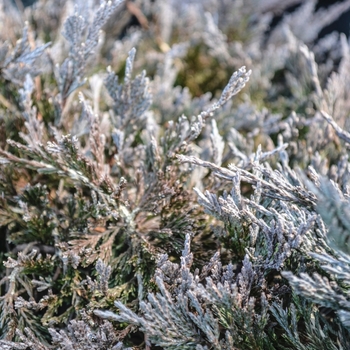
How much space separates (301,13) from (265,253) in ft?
6.22

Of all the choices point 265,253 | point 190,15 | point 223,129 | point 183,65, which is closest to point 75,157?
point 265,253

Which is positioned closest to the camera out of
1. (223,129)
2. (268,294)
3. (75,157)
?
(268,294)

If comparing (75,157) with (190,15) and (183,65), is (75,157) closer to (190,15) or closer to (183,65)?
(183,65)

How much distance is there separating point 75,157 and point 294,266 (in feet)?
2.22

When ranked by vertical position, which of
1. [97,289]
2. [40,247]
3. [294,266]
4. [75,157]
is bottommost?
[40,247]

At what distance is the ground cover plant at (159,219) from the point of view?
3.36 ft

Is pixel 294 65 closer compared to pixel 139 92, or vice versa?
pixel 139 92

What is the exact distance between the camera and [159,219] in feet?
4.50

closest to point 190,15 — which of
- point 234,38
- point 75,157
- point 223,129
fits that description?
point 234,38

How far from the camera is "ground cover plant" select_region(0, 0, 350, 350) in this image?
102cm

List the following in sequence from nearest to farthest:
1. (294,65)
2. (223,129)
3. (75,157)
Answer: (75,157) → (223,129) → (294,65)

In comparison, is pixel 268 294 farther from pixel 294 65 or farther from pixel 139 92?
pixel 294 65

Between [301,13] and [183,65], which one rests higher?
A: [301,13]

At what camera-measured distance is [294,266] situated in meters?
1.12
